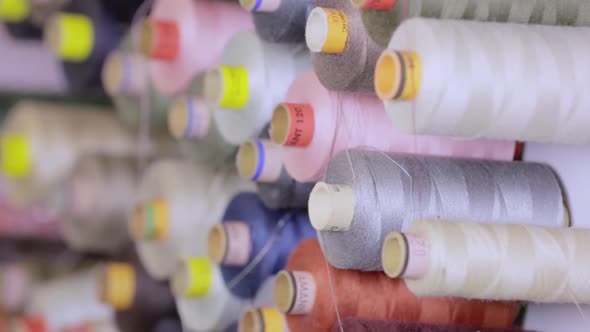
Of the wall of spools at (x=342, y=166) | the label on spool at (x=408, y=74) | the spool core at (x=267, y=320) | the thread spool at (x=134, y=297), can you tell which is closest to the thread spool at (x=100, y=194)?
the wall of spools at (x=342, y=166)

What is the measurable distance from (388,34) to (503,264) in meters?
0.18

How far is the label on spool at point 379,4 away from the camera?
2.09 ft

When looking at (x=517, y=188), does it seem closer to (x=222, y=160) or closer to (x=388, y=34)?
(x=388, y=34)

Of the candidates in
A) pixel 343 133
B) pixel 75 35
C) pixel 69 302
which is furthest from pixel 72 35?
pixel 343 133

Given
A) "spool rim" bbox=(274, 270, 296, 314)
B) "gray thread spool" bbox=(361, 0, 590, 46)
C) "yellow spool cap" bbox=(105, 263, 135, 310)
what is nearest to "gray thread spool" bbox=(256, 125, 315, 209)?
"spool rim" bbox=(274, 270, 296, 314)

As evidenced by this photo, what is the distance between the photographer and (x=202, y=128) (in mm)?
1008

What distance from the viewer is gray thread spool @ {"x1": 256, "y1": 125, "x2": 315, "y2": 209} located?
33.7 inches

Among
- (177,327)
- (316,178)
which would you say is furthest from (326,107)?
(177,327)

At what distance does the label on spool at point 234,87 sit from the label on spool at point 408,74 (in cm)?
29

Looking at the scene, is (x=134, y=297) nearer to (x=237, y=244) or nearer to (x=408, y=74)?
(x=237, y=244)

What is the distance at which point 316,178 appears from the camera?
792 millimetres

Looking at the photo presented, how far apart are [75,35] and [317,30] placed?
66 centimetres

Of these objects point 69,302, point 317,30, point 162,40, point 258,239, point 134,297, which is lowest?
point 69,302

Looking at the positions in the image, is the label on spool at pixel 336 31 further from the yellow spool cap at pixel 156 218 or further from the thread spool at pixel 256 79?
the yellow spool cap at pixel 156 218
